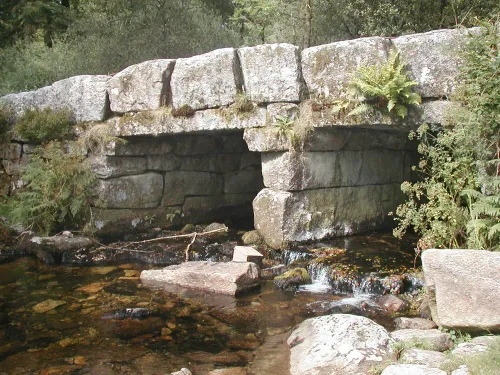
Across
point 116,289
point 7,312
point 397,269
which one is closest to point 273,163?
point 397,269

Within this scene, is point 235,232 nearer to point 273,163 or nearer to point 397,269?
point 273,163

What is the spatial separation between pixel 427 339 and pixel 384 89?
340cm

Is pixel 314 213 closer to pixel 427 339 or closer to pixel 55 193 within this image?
pixel 427 339

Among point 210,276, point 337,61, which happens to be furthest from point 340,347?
point 337,61

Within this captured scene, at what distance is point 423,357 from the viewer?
406 centimetres

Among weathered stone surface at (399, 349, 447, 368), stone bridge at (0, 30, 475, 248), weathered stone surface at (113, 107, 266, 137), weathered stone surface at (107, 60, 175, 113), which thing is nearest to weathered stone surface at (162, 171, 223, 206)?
stone bridge at (0, 30, 475, 248)

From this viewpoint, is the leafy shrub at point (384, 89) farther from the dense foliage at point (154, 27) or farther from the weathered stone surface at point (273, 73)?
the dense foliage at point (154, 27)

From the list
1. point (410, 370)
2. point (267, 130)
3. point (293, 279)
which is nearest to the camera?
point (410, 370)

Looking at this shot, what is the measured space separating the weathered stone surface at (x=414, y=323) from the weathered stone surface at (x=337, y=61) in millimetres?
3370

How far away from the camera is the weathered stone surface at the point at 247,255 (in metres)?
7.50

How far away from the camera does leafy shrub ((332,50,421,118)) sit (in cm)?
656

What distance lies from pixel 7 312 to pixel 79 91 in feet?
15.3

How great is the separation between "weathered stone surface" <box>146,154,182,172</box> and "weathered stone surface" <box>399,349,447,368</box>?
6.81 meters

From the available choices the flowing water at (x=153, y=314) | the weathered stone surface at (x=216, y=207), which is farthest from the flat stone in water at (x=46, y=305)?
the weathered stone surface at (x=216, y=207)
